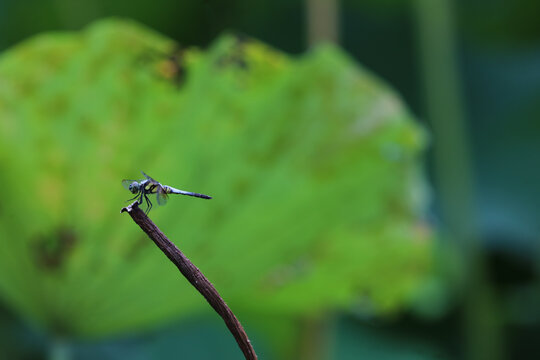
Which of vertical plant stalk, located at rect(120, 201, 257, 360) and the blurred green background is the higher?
the blurred green background

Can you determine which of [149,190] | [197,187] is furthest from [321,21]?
[149,190]

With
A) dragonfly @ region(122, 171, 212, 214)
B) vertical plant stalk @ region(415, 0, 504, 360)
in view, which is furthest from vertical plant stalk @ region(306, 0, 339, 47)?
dragonfly @ region(122, 171, 212, 214)

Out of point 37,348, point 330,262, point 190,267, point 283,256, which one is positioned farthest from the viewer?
point 37,348

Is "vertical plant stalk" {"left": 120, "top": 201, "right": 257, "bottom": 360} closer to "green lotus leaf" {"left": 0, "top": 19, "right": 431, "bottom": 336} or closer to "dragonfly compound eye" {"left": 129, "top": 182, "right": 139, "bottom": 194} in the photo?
"dragonfly compound eye" {"left": 129, "top": 182, "right": 139, "bottom": 194}

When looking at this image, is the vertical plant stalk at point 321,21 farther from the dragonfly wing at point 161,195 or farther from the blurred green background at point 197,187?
the dragonfly wing at point 161,195

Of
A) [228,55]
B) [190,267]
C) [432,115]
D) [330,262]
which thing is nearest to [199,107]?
[228,55]

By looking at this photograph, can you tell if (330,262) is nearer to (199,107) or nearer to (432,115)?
(199,107)
